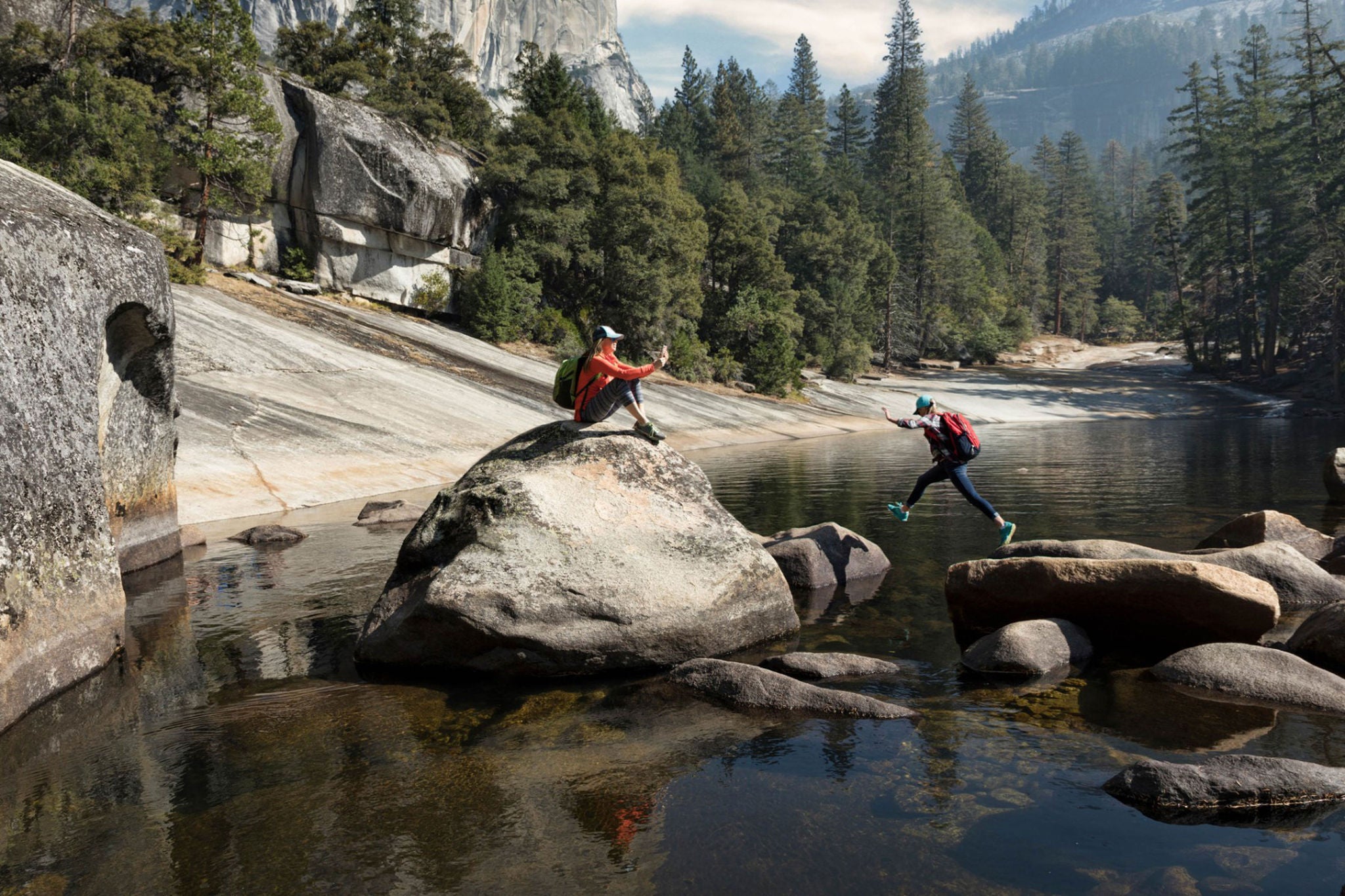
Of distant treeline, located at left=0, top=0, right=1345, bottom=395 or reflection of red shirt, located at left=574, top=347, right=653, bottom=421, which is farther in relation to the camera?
distant treeline, located at left=0, top=0, right=1345, bottom=395

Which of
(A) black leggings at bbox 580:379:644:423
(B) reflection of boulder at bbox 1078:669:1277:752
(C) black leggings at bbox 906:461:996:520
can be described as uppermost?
(A) black leggings at bbox 580:379:644:423

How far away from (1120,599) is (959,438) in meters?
4.29

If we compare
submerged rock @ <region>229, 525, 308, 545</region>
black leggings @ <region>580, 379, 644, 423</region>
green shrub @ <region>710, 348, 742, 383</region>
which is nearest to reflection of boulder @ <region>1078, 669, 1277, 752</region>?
black leggings @ <region>580, 379, 644, 423</region>

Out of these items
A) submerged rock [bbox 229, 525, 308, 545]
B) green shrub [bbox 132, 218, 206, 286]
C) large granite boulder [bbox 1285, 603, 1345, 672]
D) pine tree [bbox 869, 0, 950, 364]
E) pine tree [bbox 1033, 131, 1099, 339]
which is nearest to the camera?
large granite boulder [bbox 1285, 603, 1345, 672]

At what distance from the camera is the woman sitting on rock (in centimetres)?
1067

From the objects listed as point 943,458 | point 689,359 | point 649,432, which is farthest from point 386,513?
point 689,359

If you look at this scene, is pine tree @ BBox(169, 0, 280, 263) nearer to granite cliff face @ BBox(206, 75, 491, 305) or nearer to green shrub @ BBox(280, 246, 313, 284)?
granite cliff face @ BBox(206, 75, 491, 305)

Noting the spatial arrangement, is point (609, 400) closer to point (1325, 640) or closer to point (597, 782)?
point (597, 782)

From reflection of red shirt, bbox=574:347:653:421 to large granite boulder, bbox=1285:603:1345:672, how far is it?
7098 millimetres

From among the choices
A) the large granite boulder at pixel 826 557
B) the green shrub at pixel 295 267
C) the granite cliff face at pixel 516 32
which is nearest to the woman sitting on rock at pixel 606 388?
the large granite boulder at pixel 826 557

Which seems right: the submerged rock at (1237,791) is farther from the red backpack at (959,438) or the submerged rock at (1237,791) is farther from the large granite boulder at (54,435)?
the large granite boulder at (54,435)

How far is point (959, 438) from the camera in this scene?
13625 millimetres

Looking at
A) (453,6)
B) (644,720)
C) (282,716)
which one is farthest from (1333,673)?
(453,6)

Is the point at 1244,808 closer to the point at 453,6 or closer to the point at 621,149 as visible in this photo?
the point at 621,149
